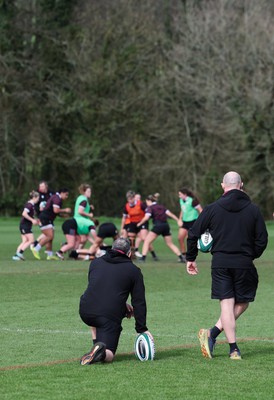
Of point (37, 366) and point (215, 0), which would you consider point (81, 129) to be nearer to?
point (215, 0)

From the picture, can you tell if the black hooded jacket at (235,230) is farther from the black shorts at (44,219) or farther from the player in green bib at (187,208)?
the black shorts at (44,219)

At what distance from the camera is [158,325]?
14078mm

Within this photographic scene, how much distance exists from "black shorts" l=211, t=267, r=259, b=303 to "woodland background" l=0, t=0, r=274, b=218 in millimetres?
45949

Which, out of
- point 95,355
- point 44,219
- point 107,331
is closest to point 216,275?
point 107,331

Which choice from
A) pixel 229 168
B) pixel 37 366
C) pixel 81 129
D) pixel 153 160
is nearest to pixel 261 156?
pixel 229 168

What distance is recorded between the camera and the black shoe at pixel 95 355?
10297mm

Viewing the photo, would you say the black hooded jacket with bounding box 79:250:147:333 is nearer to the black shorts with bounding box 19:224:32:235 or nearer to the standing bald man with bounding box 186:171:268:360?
the standing bald man with bounding box 186:171:268:360

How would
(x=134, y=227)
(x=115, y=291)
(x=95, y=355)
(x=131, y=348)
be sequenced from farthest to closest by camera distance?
1. (x=134, y=227)
2. (x=131, y=348)
3. (x=115, y=291)
4. (x=95, y=355)

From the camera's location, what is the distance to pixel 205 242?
10945mm

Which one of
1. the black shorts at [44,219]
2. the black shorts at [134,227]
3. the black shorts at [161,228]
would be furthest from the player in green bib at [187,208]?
the black shorts at [44,219]

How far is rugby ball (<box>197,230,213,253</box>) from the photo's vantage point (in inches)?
431

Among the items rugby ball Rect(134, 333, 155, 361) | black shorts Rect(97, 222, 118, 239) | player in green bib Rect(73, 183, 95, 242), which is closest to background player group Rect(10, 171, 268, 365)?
rugby ball Rect(134, 333, 155, 361)

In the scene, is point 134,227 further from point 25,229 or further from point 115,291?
point 115,291

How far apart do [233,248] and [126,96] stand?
48.4 metres
